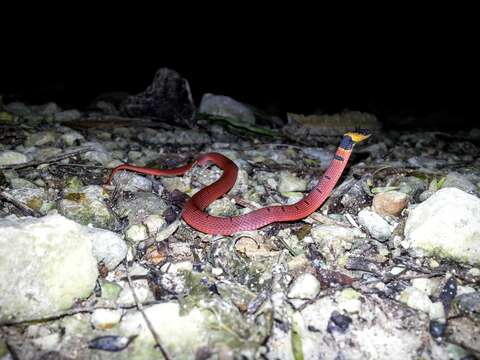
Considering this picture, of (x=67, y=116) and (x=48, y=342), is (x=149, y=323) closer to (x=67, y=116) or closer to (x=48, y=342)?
(x=48, y=342)

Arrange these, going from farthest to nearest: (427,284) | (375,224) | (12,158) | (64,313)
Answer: (12,158) < (375,224) < (427,284) < (64,313)

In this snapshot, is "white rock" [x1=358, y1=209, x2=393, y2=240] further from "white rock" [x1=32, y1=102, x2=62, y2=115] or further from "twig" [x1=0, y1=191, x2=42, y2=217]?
"white rock" [x1=32, y1=102, x2=62, y2=115]

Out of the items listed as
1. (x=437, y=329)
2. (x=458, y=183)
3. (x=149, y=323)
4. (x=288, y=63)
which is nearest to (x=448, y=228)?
(x=437, y=329)

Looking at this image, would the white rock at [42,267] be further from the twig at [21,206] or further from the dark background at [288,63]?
the dark background at [288,63]

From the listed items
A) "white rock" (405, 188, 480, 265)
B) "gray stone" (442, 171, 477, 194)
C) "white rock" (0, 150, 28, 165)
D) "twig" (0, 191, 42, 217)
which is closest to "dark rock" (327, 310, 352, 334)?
"white rock" (405, 188, 480, 265)

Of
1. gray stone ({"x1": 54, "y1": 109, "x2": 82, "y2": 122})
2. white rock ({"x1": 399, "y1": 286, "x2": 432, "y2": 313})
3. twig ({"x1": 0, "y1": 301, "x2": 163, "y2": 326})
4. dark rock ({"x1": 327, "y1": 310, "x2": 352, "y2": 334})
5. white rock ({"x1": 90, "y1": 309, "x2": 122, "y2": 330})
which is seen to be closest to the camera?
twig ({"x1": 0, "y1": 301, "x2": 163, "y2": 326})

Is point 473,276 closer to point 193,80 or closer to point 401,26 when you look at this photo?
point 193,80

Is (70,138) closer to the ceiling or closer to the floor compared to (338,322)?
closer to the floor
